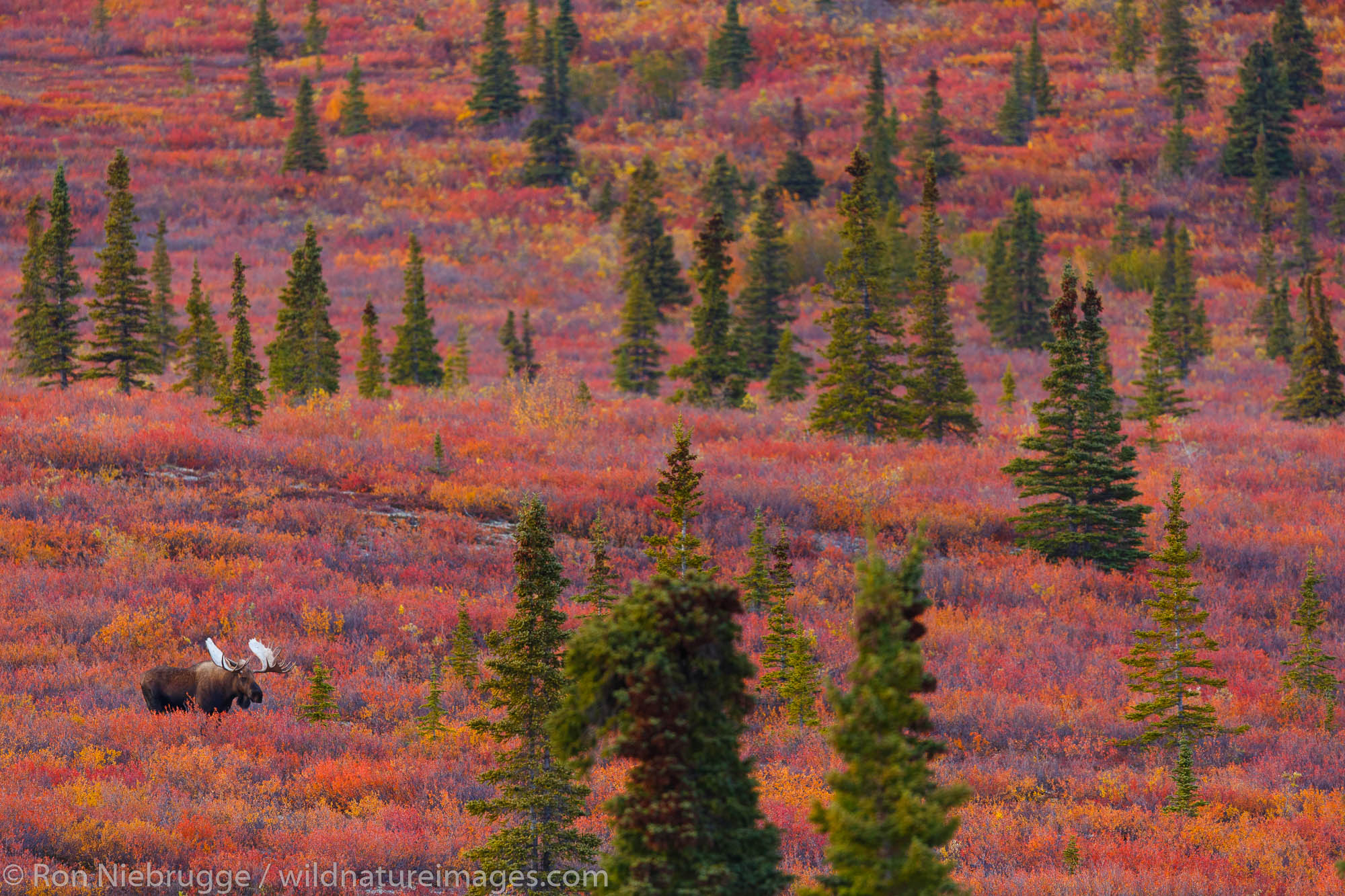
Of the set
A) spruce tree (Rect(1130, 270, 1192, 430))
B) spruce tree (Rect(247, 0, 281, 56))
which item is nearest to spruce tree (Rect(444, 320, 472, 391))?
spruce tree (Rect(1130, 270, 1192, 430))

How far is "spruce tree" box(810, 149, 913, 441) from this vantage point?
911 inches

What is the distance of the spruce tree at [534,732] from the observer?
6.60m

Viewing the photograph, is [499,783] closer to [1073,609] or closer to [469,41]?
[1073,609]

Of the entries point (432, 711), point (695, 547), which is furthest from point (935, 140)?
point (432, 711)

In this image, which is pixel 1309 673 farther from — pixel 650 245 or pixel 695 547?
pixel 650 245

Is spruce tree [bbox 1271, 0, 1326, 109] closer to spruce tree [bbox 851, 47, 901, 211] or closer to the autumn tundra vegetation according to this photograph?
the autumn tundra vegetation

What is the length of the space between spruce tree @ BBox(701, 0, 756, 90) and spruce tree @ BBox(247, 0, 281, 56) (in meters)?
30.0

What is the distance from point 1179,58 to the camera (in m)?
61.4

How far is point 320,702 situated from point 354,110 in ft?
205

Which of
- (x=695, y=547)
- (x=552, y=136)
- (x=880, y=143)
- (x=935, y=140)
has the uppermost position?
(x=552, y=136)

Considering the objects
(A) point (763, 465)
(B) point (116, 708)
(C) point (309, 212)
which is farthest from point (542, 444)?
(C) point (309, 212)

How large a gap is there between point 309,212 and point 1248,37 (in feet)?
204

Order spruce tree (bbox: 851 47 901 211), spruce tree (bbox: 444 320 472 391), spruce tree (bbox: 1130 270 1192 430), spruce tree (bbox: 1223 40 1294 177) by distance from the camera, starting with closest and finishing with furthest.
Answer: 1. spruce tree (bbox: 1130 270 1192 430)
2. spruce tree (bbox: 444 320 472 391)
3. spruce tree (bbox: 851 47 901 211)
4. spruce tree (bbox: 1223 40 1294 177)

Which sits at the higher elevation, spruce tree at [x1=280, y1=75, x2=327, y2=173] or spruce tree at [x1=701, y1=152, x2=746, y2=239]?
spruce tree at [x1=280, y1=75, x2=327, y2=173]
